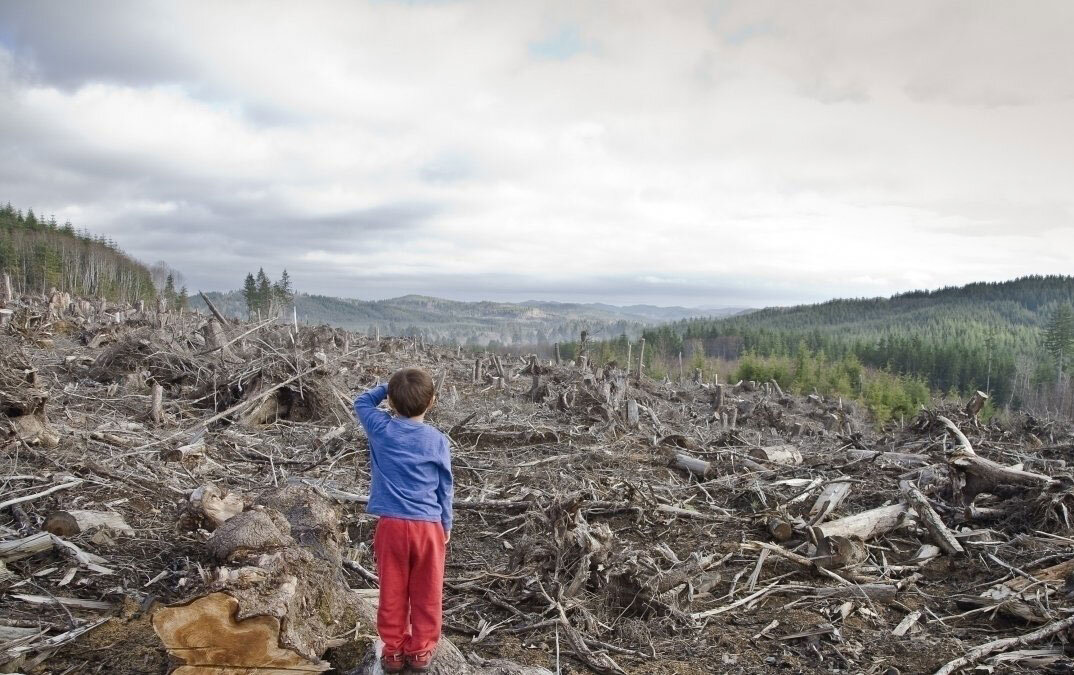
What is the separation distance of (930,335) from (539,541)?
5661 inches

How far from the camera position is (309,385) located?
9.16 meters

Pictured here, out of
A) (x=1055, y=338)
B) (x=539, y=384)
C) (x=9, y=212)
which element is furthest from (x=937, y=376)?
(x=9, y=212)

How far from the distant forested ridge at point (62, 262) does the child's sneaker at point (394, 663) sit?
207ft

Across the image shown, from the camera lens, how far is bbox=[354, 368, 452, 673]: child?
3.04 metres

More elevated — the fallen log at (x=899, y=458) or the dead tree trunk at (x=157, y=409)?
the dead tree trunk at (x=157, y=409)

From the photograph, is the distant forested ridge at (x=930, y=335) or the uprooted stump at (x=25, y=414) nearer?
the uprooted stump at (x=25, y=414)

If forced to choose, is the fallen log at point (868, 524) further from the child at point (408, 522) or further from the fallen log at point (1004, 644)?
the child at point (408, 522)

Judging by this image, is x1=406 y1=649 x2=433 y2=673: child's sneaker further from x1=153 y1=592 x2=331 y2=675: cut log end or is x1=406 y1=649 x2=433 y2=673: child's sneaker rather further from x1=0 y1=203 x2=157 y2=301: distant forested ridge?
x1=0 y1=203 x2=157 y2=301: distant forested ridge

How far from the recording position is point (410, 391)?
122 inches

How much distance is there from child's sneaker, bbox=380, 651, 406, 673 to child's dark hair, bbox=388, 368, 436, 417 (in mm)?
1171

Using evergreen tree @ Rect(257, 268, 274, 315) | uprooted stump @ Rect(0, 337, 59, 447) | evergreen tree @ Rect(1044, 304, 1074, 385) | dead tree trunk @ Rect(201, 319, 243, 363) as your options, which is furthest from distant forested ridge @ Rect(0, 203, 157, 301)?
evergreen tree @ Rect(1044, 304, 1074, 385)

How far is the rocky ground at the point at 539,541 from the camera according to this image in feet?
11.1

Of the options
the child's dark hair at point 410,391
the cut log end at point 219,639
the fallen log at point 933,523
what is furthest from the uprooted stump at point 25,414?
the fallen log at point 933,523

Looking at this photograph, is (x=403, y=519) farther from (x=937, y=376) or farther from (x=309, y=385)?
(x=937, y=376)
